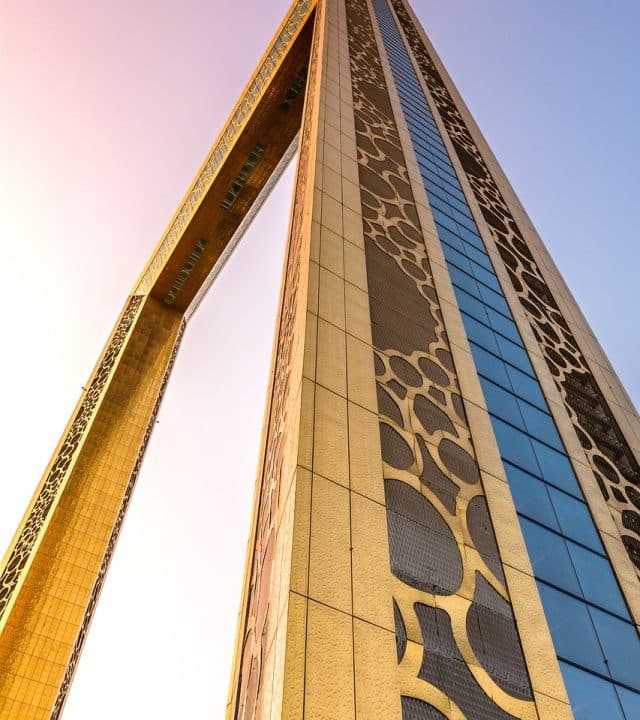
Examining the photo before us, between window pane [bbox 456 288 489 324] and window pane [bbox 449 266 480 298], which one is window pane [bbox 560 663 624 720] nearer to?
window pane [bbox 456 288 489 324]

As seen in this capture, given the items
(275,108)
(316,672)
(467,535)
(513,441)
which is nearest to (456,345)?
(513,441)

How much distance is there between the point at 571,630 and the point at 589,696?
50 cm

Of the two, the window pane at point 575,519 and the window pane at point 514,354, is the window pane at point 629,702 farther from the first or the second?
the window pane at point 514,354

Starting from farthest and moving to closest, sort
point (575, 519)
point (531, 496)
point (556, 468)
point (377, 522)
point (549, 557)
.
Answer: point (556, 468) → point (575, 519) → point (531, 496) → point (549, 557) → point (377, 522)

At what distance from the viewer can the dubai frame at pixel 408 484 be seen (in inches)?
159

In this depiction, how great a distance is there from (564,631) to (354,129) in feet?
25.1

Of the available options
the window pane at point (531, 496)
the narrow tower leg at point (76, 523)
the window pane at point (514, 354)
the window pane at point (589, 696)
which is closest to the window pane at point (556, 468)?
the window pane at point (531, 496)

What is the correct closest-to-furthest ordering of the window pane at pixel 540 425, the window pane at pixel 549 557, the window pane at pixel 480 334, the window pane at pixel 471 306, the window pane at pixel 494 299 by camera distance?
the window pane at pixel 549 557
the window pane at pixel 540 425
the window pane at pixel 480 334
the window pane at pixel 471 306
the window pane at pixel 494 299

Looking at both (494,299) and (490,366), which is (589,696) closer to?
(490,366)

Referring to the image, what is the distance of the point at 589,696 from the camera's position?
475 cm

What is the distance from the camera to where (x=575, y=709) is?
457 centimetres

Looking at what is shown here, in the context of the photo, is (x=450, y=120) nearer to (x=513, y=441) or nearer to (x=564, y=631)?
(x=513, y=441)

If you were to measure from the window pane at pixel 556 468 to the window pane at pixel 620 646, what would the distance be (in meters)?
1.43

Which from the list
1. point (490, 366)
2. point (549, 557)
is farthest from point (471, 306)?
point (549, 557)
